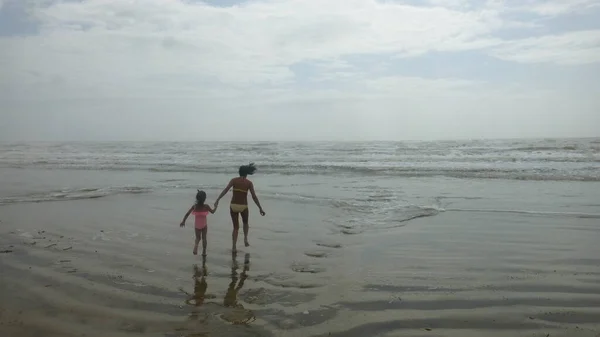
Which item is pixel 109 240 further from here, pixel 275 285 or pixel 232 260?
pixel 275 285

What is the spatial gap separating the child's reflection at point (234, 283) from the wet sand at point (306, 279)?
1.0 inches

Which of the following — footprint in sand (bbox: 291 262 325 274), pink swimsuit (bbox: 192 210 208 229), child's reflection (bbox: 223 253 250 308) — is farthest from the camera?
pink swimsuit (bbox: 192 210 208 229)

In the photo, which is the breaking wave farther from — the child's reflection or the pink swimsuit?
the child's reflection

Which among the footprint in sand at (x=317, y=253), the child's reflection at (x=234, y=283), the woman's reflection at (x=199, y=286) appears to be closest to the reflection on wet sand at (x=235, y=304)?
the child's reflection at (x=234, y=283)

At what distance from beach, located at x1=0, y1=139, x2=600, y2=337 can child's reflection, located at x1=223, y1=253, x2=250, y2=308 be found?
24mm

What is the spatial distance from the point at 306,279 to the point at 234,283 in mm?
1035

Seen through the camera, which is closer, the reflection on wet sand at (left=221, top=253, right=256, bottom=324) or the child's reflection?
the reflection on wet sand at (left=221, top=253, right=256, bottom=324)

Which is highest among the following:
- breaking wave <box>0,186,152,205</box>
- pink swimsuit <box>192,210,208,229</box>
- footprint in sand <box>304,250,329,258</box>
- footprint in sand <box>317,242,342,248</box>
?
pink swimsuit <box>192,210,208,229</box>

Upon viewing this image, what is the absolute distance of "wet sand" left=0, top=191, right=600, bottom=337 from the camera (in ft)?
15.7

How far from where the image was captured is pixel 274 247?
859 cm

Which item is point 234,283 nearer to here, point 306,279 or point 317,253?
point 306,279

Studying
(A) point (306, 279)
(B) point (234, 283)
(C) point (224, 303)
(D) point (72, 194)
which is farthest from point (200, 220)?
(D) point (72, 194)

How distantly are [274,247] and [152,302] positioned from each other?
341cm

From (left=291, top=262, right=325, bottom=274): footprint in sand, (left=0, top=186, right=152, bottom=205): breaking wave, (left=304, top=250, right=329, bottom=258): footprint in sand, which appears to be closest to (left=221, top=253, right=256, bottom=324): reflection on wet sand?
(left=291, top=262, right=325, bottom=274): footprint in sand
